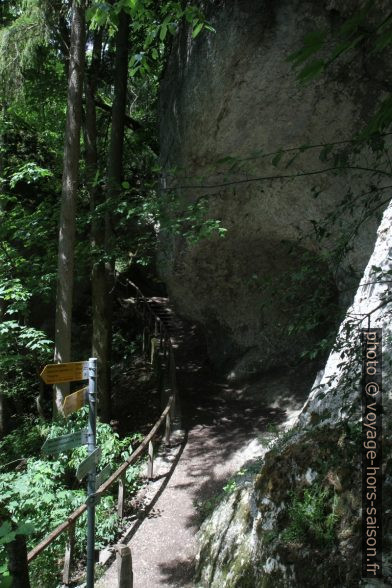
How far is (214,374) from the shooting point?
1283 cm

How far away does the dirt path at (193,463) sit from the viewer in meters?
5.55

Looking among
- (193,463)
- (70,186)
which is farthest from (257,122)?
(193,463)

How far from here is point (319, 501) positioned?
3475mm

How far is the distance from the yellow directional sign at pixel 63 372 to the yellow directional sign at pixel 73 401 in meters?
0.12

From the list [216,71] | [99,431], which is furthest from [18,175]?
[99,431]

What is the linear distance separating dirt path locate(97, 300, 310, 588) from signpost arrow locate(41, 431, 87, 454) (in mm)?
2938

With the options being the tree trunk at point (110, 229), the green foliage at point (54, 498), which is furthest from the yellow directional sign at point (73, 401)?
the tree trunk at point (110, 229)

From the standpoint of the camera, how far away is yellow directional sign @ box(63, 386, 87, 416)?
10.2 ft

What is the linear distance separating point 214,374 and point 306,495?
30.3 feet

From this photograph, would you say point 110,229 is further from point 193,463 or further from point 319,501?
point 319,501

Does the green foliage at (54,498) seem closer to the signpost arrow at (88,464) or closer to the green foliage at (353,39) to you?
the signpost arrow at (88,464)

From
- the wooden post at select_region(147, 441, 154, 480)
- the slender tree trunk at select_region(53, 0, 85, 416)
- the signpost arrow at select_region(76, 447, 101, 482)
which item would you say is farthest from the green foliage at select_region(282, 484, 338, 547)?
the slender tree trunk at select_region(53, 0, 85, 416)

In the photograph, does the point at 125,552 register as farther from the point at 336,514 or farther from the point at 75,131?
the point at 75,131

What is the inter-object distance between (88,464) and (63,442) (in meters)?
0.23
